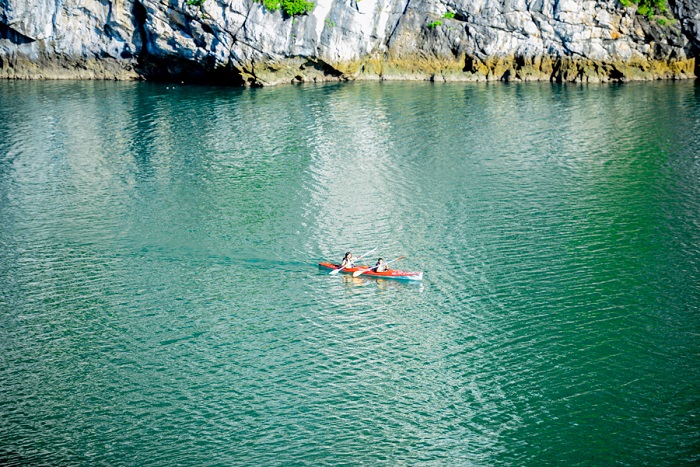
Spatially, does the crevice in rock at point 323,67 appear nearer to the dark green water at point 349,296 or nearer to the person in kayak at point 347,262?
the dark green water at point 349,296

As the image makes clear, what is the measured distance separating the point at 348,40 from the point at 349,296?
50989mm

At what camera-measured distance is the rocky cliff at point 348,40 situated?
76812 mm

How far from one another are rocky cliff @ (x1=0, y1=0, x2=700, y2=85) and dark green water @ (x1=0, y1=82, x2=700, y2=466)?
1868 cm

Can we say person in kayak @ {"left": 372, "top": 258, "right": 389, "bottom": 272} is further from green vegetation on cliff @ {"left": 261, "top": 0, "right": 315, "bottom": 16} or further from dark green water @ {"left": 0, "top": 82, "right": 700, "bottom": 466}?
green vegetation on cliff @ {"left": 261, "top": 0, "right": 315, "bottom": 16}

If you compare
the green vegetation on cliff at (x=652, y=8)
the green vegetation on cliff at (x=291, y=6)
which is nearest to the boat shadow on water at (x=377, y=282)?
the green vegetation on cliff at (x=291, y=6)

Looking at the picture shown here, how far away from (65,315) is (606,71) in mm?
68667

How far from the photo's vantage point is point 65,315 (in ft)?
106

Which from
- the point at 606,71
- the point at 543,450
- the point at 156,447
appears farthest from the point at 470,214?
the point at 606,71

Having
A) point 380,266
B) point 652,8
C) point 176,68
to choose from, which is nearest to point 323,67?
point 176,68

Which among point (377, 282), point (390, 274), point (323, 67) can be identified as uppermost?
point (323, 67)

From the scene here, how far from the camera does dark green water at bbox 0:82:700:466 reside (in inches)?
969

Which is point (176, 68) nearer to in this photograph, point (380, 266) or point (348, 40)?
point (348, 40)

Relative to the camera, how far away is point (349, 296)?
34406mm

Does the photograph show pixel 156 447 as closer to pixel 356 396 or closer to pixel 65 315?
pixel 356 396
